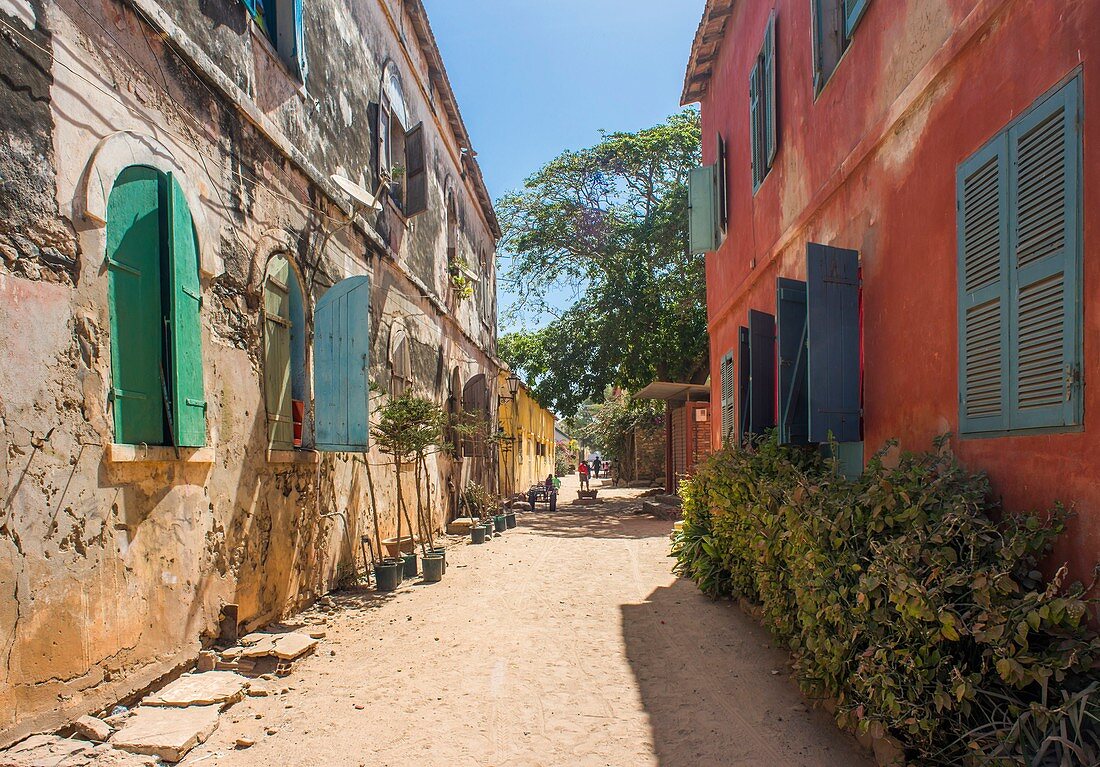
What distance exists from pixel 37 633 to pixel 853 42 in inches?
238

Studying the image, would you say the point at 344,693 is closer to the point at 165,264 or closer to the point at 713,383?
the point at 165,264

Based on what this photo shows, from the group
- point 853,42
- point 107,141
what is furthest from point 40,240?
point 853,42

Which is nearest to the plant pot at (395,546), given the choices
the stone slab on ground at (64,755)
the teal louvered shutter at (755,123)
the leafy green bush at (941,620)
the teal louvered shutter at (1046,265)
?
the stone slab on ground at (64,755)

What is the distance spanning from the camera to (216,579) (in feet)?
15.4

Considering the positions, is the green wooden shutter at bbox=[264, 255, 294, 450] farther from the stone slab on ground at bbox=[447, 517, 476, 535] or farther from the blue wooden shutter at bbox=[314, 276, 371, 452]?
the stone slab on ground at bbox=[447, 517, 476, 535]

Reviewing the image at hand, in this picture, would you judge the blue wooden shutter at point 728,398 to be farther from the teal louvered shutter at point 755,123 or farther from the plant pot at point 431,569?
the plant pot at point 431,569

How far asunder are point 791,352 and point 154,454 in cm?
442

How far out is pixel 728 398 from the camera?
8.37m

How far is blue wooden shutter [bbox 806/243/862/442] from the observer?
14.6 ft

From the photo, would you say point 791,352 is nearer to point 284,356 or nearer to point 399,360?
point 284,356

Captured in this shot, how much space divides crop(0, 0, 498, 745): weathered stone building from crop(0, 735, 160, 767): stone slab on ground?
3.4 inches

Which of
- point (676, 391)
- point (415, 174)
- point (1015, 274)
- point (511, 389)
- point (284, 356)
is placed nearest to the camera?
point (1015, 274)

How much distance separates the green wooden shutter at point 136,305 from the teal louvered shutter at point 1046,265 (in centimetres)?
455

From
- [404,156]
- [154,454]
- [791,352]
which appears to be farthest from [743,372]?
[404,156]
